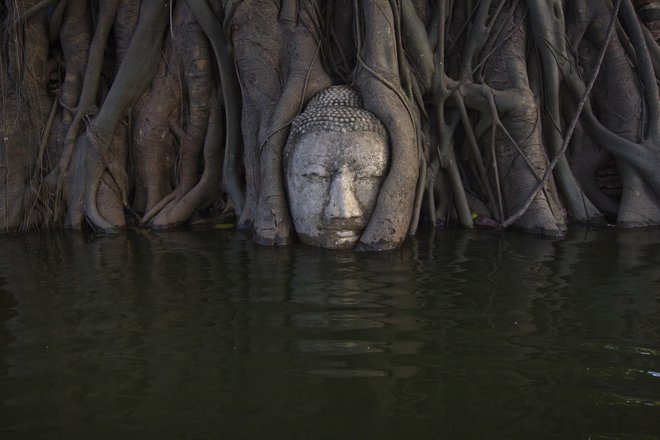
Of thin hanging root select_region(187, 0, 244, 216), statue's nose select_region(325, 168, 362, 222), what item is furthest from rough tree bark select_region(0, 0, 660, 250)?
statue's nose select_region(325, 168, 362, 222)

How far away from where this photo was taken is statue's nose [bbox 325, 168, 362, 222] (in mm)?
3289

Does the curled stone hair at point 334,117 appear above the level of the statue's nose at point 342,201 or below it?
above

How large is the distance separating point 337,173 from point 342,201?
8.1 inches

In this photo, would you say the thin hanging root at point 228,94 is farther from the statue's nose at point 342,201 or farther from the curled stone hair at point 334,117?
the statue's nose at point 342,201

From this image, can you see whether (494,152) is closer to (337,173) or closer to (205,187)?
(337,173)

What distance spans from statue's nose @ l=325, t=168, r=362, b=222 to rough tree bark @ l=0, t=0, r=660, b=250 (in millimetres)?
416

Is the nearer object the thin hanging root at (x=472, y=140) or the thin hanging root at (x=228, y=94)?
the thin hanging root at (x=472, y=140)

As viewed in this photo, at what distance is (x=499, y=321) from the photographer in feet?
6.29

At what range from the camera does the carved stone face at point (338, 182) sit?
333 centimetres

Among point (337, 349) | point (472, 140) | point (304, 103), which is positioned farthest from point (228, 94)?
point (337, 349)

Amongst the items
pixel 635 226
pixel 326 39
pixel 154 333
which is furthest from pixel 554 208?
pixel 154 333

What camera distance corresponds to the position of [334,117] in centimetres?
345

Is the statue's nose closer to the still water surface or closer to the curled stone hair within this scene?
the curled stone hair

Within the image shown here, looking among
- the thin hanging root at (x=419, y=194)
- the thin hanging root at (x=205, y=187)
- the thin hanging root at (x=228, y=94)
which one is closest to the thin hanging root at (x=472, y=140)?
the thin hanging root at (x=419, y=194)
